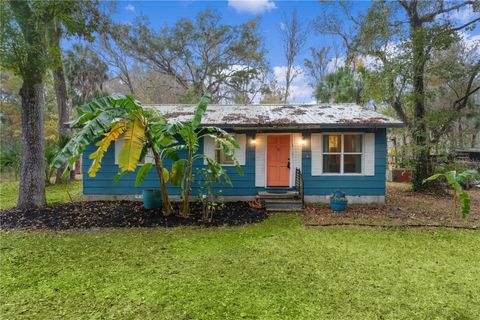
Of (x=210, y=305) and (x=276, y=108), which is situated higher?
(x=276, y=108)

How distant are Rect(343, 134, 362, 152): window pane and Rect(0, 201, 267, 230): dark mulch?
12.9 ft

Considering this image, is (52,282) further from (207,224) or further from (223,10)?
(223,10)

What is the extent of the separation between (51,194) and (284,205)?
940 cm

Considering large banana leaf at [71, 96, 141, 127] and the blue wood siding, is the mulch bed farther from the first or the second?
large banana leaf at [71, 96, 141, 127]

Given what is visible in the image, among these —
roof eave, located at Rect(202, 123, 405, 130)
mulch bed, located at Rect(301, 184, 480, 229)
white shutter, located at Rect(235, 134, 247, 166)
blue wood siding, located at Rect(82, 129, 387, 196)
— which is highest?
roof eave, located at Rect(202, 123, 405, 130)

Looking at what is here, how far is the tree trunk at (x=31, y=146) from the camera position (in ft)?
24.1

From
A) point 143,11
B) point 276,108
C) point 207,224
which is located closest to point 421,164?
point 276,108

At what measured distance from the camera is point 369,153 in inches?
352

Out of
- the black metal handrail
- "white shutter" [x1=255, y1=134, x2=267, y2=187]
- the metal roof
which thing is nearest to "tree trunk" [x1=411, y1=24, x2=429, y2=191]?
the metal roof

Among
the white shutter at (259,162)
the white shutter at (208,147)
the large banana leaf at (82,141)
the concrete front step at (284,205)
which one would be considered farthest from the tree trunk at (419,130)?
the large banana leaf at (82,141)

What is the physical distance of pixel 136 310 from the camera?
3242mm

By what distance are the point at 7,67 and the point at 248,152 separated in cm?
732

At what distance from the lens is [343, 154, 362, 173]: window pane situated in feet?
29.9

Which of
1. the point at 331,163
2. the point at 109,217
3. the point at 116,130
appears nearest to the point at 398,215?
the point at 331,163
